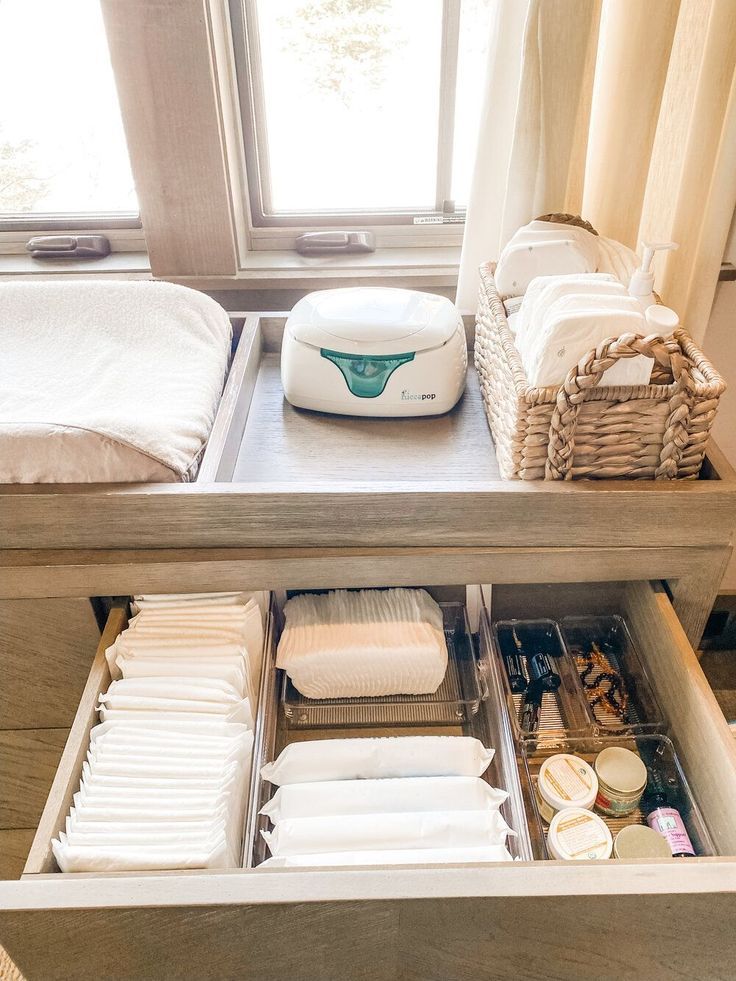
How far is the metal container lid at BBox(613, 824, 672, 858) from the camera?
2.71 feet

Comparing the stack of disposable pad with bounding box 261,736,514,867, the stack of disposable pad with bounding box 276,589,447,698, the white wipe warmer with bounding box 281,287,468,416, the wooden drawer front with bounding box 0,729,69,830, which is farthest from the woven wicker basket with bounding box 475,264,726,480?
the wooden drawer front with bounding box 0,729,69,830

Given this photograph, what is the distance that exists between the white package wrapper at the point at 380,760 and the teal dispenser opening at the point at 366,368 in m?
0.48

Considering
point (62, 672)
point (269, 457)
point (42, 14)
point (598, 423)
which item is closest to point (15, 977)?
point (62, 672)

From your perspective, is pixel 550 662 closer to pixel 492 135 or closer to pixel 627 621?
pixel 627 621

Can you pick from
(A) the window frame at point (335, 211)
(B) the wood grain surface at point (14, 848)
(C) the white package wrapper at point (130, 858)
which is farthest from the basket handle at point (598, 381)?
(B) the wood grain surface at point (14, 848)

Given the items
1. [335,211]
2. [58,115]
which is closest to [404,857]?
→ [335,211]

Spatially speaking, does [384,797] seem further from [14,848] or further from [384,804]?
[14,848]

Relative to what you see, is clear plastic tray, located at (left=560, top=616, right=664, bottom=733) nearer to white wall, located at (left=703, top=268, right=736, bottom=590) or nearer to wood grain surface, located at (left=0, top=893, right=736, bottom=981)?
wood grain surface, located at (left=0, top=893, right=736, bottom=981)

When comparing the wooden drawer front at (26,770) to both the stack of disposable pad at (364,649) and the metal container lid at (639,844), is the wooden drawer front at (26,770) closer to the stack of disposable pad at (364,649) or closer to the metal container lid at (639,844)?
the stack of disposable pad at (364,649)

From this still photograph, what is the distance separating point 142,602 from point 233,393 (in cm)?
31

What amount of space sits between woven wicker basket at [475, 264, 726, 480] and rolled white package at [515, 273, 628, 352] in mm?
33

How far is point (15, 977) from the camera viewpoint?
44.4 inches

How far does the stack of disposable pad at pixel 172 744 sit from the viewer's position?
2.40 ft

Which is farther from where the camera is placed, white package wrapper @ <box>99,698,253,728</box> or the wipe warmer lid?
the wipe warmer lid
